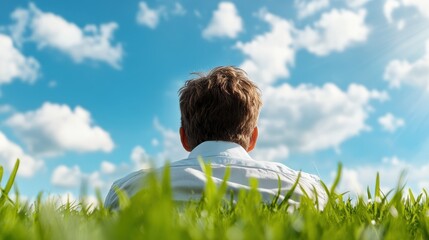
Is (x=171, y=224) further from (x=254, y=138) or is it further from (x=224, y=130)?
(x=254, y=138)

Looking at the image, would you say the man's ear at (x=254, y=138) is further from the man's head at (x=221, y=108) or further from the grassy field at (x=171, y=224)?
the grassy field at (x=171, y=224)

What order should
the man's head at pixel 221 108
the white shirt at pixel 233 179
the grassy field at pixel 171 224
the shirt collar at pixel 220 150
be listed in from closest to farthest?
1. the grassy field at pixel 171 224
2. the white shirt at pixel 233 179
3. the shirt collar at pixel 220 150
4. the man's head at pixel 221 108

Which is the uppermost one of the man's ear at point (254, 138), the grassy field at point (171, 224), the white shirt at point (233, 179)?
the man's ear at point (254, 138)

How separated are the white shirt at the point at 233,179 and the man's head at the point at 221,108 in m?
0.65

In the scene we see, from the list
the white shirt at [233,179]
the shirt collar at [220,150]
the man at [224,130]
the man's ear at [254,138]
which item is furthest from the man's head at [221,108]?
the white shirt at [233,179]

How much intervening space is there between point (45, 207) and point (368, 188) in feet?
7.02

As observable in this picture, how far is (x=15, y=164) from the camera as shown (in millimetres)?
1584

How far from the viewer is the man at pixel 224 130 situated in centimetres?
327

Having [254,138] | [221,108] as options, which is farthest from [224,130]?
[254,138]

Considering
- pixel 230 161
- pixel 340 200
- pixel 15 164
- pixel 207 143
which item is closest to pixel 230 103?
pixel 207 143

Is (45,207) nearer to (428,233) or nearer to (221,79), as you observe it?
(428,233)

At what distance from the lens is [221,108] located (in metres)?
4.37

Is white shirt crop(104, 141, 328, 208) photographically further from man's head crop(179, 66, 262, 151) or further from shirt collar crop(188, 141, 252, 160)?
man's head crop(179, 66, 262, 151)

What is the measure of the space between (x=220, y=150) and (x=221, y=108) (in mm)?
581
